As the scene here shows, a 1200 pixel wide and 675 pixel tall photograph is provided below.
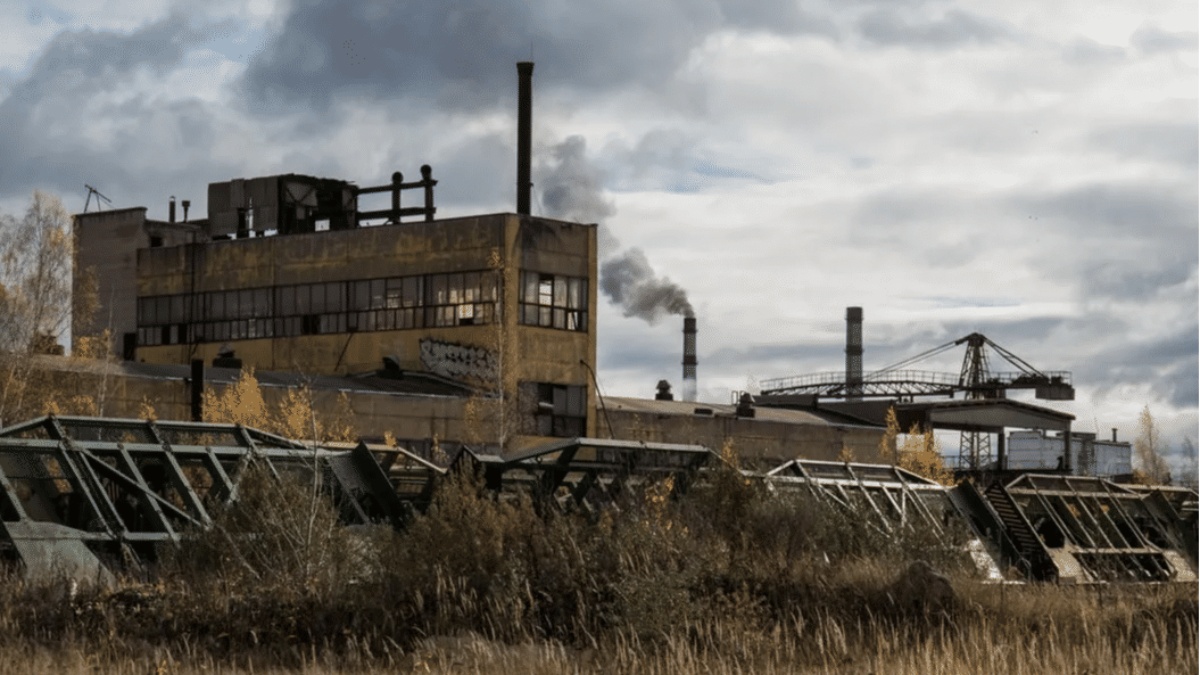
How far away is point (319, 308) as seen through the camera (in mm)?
59250

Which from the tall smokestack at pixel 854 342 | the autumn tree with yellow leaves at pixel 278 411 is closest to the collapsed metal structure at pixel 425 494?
the autumn tree with yellow leaves at pixel 278 411

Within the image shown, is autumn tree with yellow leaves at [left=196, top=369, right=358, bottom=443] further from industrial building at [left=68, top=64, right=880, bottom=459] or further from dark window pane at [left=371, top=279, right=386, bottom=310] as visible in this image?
dark window pane at [left=371, top=279, right=386, bottom=310]

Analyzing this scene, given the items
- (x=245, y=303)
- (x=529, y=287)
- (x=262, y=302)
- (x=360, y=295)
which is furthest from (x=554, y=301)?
(x=245, y=303)

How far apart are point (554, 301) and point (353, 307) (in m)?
7.21

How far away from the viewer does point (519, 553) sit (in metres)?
18.2

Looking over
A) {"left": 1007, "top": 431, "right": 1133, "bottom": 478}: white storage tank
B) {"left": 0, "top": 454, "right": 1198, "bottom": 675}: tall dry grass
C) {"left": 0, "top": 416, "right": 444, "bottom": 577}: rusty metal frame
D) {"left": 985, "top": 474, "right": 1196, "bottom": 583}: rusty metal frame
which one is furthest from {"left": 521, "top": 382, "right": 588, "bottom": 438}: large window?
{"left": 0, "top": 454, "right": 1198, "bottom": 675}: tall dry grass

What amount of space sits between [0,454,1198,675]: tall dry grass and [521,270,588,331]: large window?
116ft

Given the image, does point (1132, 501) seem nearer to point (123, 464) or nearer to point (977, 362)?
point (123, 464)

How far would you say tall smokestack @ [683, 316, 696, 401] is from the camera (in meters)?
98.2

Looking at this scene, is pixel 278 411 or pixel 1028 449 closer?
pixel 278 411

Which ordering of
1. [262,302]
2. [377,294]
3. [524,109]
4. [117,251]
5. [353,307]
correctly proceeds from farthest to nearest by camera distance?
1. [117,251]
2. [524,109]
3. [262,302]
4. [353,307]
5. [377,294]

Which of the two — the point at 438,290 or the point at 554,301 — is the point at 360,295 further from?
the point at 554,301

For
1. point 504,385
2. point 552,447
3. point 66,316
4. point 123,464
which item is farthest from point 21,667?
point 504,385

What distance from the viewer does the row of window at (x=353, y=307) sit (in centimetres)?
5634
